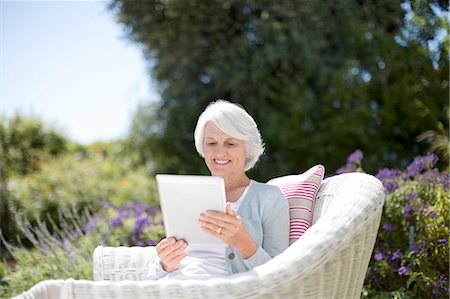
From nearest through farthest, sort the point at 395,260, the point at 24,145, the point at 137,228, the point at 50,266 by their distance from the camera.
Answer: the point at 395,260 < the point at 50,266 < the point at 137,228 < the point at 24,145

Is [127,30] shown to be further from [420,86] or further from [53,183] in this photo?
[420,86]

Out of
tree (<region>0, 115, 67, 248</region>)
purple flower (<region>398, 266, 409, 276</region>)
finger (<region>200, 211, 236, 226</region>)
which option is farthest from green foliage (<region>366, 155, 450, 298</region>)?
tree (<region>0, 115, 67, 248</region>)

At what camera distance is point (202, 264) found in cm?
216

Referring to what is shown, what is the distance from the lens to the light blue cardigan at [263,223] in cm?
207

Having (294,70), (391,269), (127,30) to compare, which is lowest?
(391,269)

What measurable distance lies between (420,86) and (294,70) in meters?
1.41

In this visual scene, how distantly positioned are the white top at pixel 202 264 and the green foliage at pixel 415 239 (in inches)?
48.2

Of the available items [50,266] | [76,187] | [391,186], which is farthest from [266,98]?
[50,266]

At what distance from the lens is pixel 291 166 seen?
6859 millimetres

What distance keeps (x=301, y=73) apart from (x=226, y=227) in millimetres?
5213

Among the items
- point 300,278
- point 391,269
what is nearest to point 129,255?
point 300,278

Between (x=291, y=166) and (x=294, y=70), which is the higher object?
(x=294, y=70)

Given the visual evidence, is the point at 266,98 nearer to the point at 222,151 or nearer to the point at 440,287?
the point at 440,287

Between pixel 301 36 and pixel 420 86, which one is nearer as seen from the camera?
pixel 420 86
